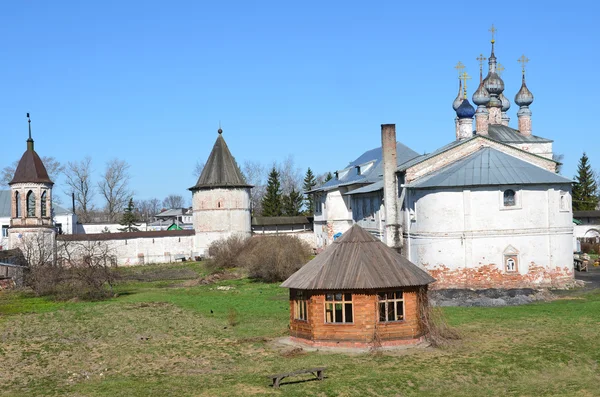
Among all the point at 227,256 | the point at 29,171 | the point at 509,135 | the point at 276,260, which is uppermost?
the point at 509,135

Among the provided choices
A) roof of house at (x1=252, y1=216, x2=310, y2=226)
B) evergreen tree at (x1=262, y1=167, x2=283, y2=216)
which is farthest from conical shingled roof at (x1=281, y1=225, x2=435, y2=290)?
evergreen tree at (x1=262, y1=167, x2=283, y2=216)

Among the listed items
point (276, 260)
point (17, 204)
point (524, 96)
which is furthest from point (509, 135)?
point (17, 204)

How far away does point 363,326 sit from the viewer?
1773 cm

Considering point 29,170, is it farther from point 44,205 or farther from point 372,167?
point 372,167

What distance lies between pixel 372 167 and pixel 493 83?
981 centimetres

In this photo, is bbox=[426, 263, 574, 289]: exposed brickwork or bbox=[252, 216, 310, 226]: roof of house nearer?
bbox=[426, 263, 574, 289]: exposed brickwork

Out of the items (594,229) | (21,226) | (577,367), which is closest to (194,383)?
(577,367)

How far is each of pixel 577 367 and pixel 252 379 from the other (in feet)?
24.4

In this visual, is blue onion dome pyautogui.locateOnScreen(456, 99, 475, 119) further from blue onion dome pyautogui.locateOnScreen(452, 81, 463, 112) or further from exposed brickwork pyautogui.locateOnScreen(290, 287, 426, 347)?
exposed brickwork pyautogui.locateOnScreen(290, 287, 426, 347)

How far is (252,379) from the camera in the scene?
49.5 ft

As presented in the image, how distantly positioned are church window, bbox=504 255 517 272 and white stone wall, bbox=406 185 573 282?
0.21 metres

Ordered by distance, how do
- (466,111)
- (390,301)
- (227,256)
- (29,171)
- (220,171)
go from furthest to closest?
(220,171)
(29,171)
(227,256)
(466,111)
(390,301)

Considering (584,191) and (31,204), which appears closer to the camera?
(31,204)

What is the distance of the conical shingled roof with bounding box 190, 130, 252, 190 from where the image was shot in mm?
53844
